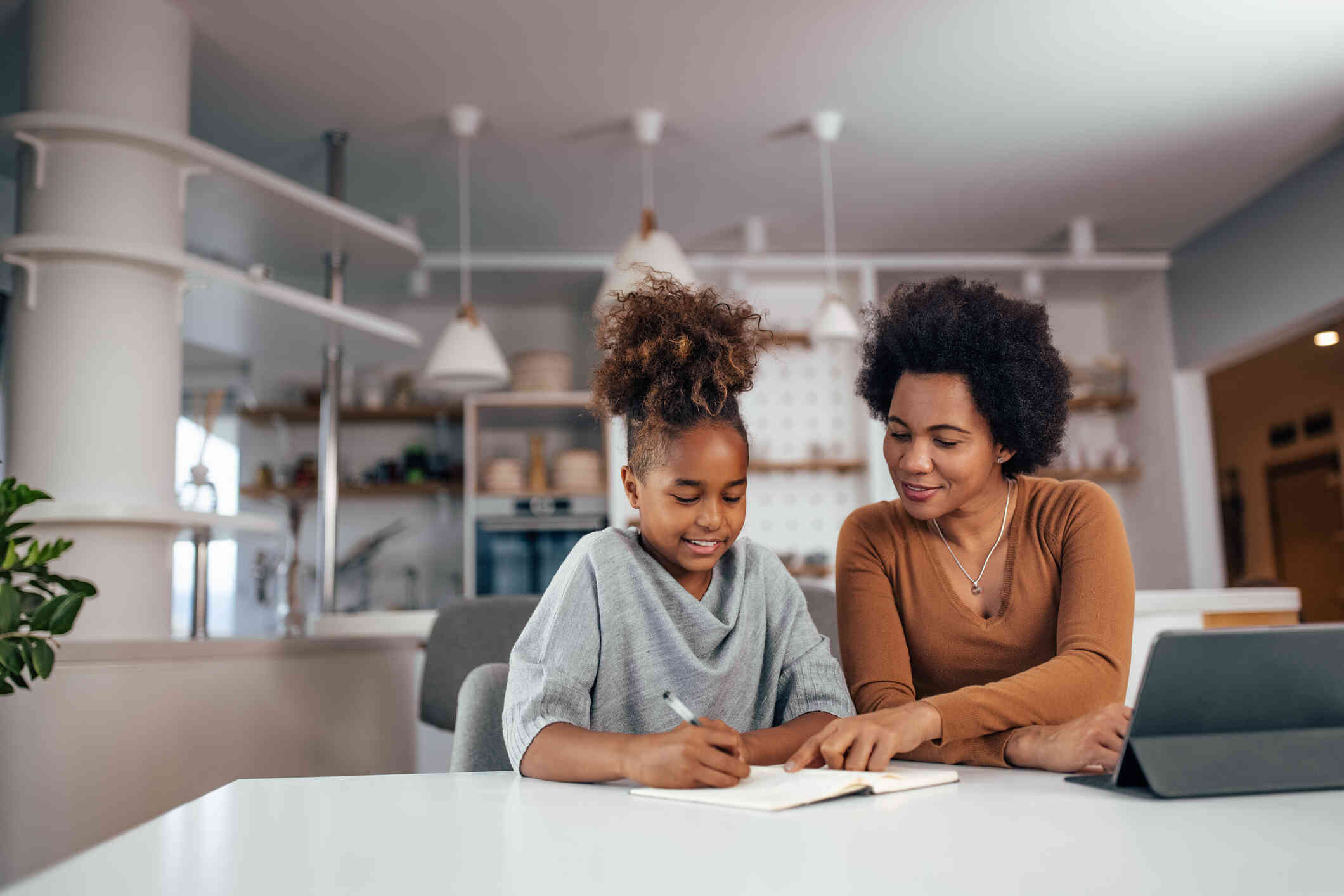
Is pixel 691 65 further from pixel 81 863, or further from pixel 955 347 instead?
pixel 81 863

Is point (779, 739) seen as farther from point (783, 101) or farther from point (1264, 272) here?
point (1264, 272)

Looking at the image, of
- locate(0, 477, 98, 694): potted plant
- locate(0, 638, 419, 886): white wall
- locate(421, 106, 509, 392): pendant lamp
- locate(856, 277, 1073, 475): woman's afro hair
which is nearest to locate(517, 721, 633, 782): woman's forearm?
locate(856, 277, 1073, 475): woman's afro hair

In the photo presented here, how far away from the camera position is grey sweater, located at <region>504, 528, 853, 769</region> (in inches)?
41.8

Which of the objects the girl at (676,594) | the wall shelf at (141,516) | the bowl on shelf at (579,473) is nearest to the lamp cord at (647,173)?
the bowl on shelf at (579,473)

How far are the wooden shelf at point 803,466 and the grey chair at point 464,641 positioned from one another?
3.21 metres

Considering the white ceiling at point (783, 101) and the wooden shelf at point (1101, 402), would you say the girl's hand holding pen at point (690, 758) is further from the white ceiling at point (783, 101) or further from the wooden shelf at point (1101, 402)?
the wooden shelf at point (1101, 402)

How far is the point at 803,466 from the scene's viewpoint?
5164mm

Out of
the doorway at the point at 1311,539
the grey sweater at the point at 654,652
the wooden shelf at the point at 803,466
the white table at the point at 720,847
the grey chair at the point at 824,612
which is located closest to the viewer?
the white table at the point at 720,847

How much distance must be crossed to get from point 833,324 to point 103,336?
226cm

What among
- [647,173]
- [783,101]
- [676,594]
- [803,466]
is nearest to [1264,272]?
[803,466]

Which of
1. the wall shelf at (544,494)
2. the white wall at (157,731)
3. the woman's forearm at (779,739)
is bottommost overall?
the white wall at (157,731)

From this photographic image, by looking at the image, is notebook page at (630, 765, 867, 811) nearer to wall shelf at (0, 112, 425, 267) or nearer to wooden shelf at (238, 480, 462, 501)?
wall shelf at (0, 112, 425, 267)

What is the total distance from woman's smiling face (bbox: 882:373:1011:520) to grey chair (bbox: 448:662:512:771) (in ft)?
1.85

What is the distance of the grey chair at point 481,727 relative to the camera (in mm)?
1231
